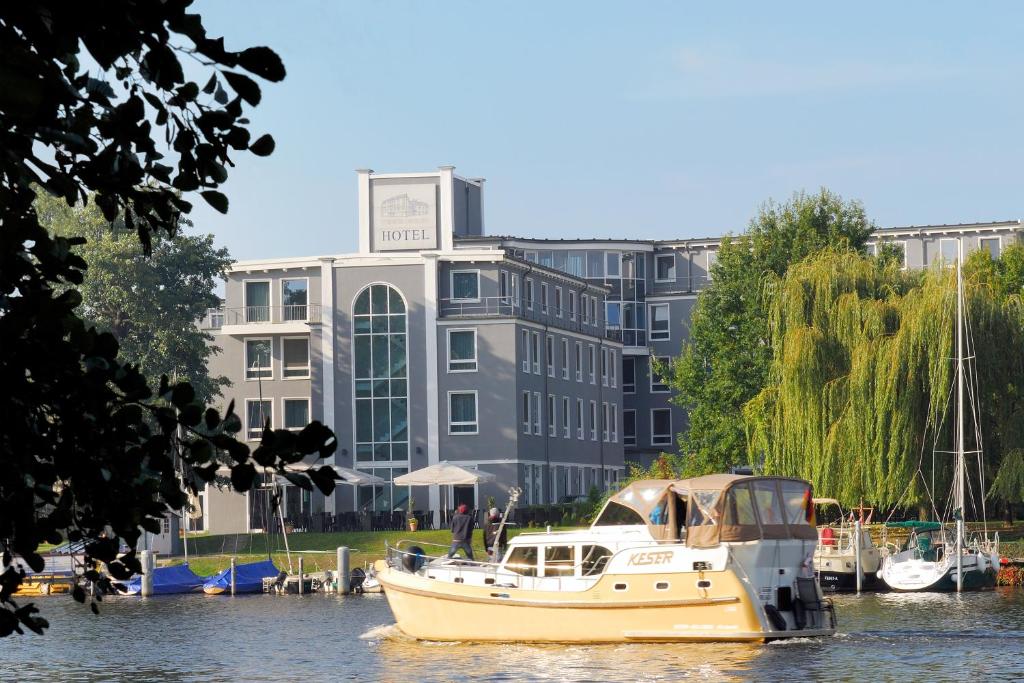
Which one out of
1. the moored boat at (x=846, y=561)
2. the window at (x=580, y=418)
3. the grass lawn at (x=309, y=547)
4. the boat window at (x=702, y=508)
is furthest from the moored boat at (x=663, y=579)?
the window at (x=580, y=418)

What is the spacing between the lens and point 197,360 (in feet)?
245

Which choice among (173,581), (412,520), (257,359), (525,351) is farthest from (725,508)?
(257,359)

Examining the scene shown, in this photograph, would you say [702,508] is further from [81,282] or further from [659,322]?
[659,322]

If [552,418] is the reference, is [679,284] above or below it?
above

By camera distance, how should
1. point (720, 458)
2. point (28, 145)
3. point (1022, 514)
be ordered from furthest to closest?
point (720, 458) < point (1022, 514) < point (28, 145)

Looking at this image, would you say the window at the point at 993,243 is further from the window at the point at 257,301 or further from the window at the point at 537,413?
the window at the point at 257,301

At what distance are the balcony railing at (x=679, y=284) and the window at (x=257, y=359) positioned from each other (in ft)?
89.6

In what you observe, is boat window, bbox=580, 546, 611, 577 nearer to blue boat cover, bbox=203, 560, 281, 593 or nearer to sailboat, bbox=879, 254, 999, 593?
sailboat, bbox=879, 254, 999, 593

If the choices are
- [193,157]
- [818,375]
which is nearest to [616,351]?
[818,375]

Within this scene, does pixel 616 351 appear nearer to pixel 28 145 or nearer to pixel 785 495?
pixel 785 495

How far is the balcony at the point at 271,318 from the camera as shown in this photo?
77.7 meters

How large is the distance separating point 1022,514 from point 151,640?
40.1 meters

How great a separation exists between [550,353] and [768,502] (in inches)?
1911

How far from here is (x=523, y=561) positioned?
33.9 metres
